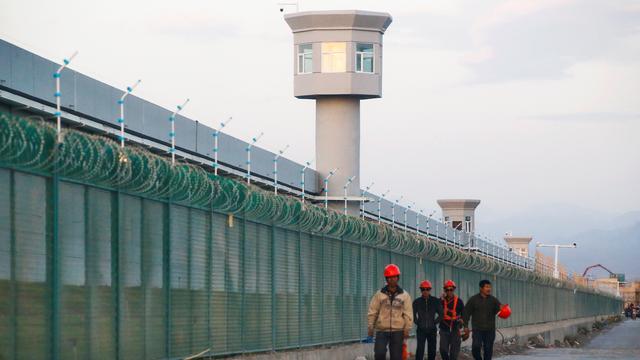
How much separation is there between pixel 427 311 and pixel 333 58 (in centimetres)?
2251

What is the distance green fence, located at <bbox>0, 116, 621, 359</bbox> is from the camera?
1273 cm

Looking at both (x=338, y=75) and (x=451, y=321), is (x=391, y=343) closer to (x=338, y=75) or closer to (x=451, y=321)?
(x=451, y=321)

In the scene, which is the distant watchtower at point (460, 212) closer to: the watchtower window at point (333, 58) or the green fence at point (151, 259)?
the watchtower window at point (333, 58)

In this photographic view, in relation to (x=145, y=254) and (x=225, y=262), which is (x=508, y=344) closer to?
(x=225, y=262)

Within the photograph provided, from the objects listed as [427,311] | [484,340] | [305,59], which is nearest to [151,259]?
[427,311]

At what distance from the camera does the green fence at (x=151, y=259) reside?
1273 centimetres

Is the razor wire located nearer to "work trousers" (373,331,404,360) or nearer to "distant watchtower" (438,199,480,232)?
"work trousers" (373,331,404,360)

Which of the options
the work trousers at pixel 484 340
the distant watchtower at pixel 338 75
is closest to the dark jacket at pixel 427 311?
the work trousers at pixel 484 340

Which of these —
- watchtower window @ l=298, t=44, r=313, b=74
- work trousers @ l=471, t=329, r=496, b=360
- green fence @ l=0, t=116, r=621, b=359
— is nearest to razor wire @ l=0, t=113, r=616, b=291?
green fence @ l=0, t=116, r=621, b=359

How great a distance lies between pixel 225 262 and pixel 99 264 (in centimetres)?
467

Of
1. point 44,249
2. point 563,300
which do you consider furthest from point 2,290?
point 563,300

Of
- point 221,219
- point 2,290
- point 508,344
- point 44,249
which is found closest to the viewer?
point 2,290

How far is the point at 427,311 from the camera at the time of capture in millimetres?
21906

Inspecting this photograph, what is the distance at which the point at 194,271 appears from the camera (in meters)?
17.7
